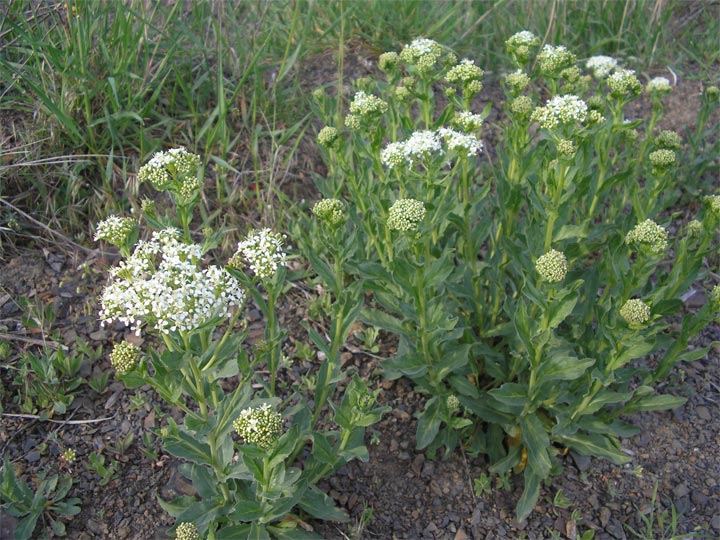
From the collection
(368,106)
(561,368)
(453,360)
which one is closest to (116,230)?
(368,106)

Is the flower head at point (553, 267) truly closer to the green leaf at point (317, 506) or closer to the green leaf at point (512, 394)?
the green leaf at point (512, 394)

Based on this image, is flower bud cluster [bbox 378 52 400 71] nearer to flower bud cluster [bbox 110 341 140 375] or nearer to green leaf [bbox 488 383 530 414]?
green leaf [bbox 488 383 530 414]

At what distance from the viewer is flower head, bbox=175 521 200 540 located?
8.75 feet

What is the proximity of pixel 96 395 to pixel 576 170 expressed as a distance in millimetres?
2622

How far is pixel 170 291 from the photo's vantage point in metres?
2.38

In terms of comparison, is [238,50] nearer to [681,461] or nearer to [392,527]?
[392,527]

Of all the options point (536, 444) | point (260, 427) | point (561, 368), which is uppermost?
point (260, 427)

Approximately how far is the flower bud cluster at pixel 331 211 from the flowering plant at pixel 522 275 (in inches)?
4.0

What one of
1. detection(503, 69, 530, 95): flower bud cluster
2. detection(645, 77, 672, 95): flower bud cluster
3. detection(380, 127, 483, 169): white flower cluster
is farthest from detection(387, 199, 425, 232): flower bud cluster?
detection(645, 77, 672, 95): flower bud cluster

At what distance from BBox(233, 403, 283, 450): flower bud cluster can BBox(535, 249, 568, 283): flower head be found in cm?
120

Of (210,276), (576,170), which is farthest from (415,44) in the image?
(210,276)

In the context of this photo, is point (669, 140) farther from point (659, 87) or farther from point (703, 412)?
point (703, 412)

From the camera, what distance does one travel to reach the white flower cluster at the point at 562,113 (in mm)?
3104

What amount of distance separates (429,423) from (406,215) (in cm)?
115
